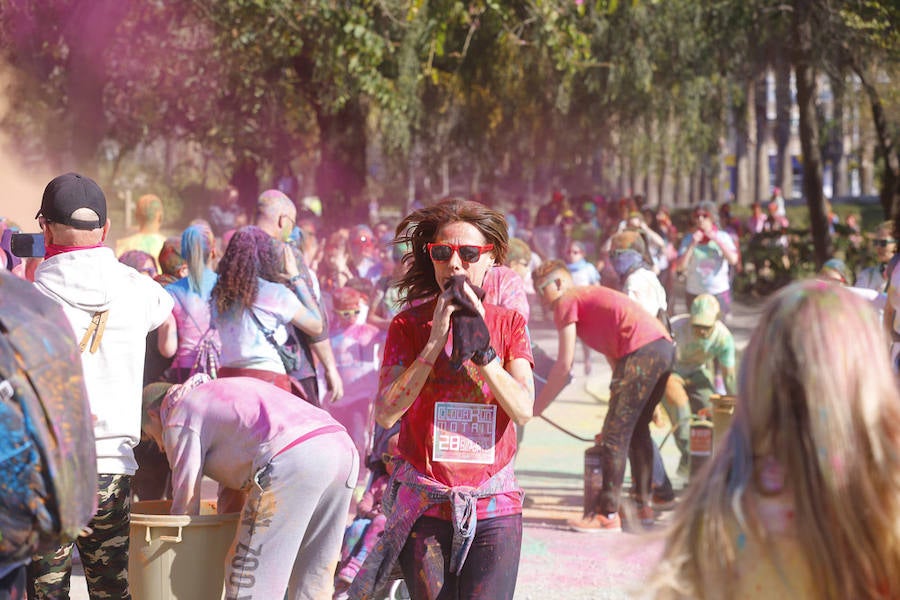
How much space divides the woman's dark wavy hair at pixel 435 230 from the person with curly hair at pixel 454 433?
0.10 ft

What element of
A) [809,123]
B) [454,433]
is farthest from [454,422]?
[809,123]

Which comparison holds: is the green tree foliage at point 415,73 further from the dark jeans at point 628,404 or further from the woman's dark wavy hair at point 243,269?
the woman's dark wavy hair at point 243,269

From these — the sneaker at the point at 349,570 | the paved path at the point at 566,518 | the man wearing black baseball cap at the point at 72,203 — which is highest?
the man wearing black baseball cap at the point at 72,203

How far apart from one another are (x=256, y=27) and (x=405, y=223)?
12.1 metres

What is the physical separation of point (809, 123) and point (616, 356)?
36.4 feet

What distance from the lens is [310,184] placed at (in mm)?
41844

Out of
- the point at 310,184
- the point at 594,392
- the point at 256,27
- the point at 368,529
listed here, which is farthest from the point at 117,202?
the point at 368,529

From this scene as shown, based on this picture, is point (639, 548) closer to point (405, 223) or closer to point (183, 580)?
point (405, 223)

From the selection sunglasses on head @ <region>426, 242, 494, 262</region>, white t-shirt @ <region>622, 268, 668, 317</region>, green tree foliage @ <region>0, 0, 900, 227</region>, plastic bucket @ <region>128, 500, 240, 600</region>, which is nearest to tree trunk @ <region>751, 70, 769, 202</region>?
green tree foliage @ <region>0, 0, 900, 227</region>

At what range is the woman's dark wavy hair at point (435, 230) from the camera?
394 cm

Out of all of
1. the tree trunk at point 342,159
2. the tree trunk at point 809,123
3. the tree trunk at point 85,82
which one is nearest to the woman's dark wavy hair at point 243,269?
the tree trunk at point 85,82

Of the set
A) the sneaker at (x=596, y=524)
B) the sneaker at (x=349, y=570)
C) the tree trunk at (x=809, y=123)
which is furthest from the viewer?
the tree trunk at (x=809, y=123)

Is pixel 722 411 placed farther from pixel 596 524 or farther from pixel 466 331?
pixel 466 331

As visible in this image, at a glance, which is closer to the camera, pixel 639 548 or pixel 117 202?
pixel 639 548
